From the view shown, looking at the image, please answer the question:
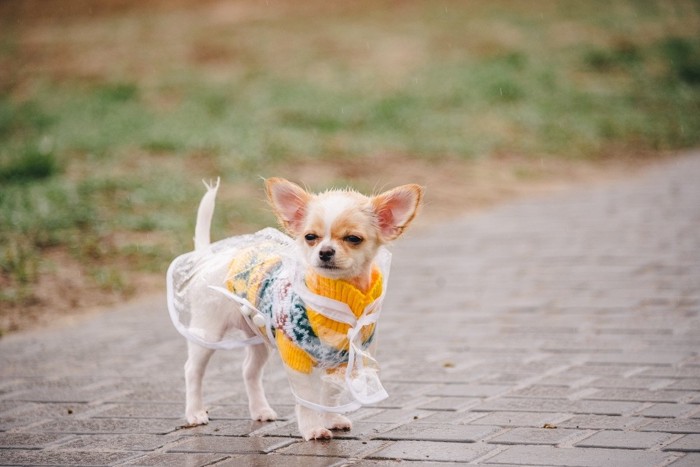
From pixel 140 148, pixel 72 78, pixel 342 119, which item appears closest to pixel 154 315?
pixel 140 148

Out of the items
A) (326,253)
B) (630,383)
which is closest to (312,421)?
(326,253)

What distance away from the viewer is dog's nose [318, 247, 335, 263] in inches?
153

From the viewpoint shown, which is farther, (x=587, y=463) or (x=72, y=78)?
(x=72, y=78)

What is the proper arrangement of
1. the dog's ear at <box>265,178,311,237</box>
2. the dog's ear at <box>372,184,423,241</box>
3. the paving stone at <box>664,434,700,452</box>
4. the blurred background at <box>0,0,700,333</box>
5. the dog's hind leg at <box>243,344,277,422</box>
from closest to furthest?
the paving stone at <box>664,434,700,452</box> → the dog's ear at <box>372,184,423,241</box> → the dog's ear at <box>265,178,311,237</box> → the dog's hind leg at <box>243,344,277,422</box> → the blurred background at <box>0,0,700,333</box>

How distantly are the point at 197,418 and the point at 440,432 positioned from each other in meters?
1.13

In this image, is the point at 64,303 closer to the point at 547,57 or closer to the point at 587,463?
the point at 587,463

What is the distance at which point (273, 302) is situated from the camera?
164 inches

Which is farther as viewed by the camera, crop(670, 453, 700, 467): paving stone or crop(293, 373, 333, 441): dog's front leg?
crop(293, 373, 333, 441): dog's front leg

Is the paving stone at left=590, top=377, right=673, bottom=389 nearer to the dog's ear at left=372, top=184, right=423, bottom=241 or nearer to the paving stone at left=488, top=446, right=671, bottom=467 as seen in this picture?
the paving stone at left=488, top=446, right=671, bottom=467

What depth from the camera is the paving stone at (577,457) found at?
368cm

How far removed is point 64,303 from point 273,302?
4043 mm

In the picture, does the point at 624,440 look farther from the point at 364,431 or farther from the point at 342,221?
the point at 342,221

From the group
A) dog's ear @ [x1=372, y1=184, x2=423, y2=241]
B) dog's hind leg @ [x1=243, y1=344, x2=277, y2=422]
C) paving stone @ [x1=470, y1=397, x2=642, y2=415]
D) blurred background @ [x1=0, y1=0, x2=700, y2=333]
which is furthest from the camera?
blurred background @ [x1=0, y1=0, x2=700, y2=333]

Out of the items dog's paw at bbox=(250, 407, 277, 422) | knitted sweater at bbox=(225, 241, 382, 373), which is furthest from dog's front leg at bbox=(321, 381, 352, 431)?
dog's paw at bbox=(250, 407, 277, 422)
